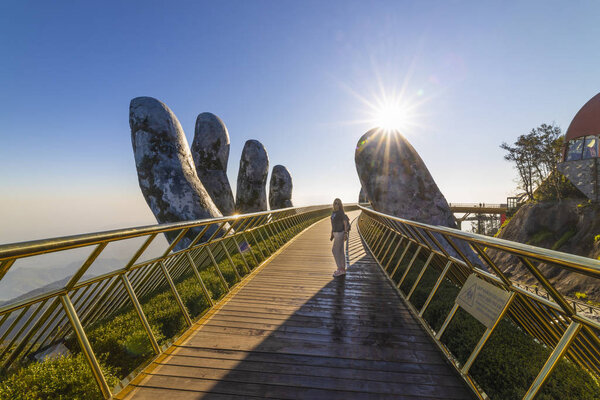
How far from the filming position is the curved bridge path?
2387mm

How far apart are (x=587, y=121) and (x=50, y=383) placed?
32.5 metres

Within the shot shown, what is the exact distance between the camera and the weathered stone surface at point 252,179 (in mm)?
20672

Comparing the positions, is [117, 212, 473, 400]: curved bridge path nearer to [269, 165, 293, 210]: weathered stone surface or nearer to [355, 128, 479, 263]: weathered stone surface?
[355, 128, 479, 263]: weathered stone surface

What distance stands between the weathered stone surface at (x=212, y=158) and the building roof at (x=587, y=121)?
27.7 meters

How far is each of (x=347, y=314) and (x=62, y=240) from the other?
11.5 ft

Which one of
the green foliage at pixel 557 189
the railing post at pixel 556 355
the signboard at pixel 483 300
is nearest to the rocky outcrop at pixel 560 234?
the green foliage at pixel 557 189

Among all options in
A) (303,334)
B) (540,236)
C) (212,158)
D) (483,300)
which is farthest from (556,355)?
(540,236)

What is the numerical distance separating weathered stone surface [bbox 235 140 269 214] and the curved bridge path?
52.8ft

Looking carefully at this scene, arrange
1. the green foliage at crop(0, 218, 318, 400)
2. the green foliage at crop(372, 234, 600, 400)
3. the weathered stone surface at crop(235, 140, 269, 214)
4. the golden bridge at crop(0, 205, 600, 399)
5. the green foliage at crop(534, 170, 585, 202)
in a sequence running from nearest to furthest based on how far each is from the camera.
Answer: the golden bridge at crop(0, 205, 600, 399) < the green foliage at crop(0, 218, 318, 400) < the green foliage at crop(372, 234, 600, 400) < the green foliage at crop(534, 170, 585, 202) < the weathered stone surface at crop(235, 140, 269, 214)

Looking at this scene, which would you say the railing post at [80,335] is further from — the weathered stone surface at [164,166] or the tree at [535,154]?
the tree at [535,154]

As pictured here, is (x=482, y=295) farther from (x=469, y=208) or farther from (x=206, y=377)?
(x=469, y=208)

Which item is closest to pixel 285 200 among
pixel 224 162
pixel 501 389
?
pixel 224 162

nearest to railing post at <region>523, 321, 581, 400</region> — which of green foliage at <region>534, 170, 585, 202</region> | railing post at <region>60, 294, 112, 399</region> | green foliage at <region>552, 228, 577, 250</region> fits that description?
railing post at <region>60, 294, 112, 399</region>

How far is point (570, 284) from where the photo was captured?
44.3 feet
